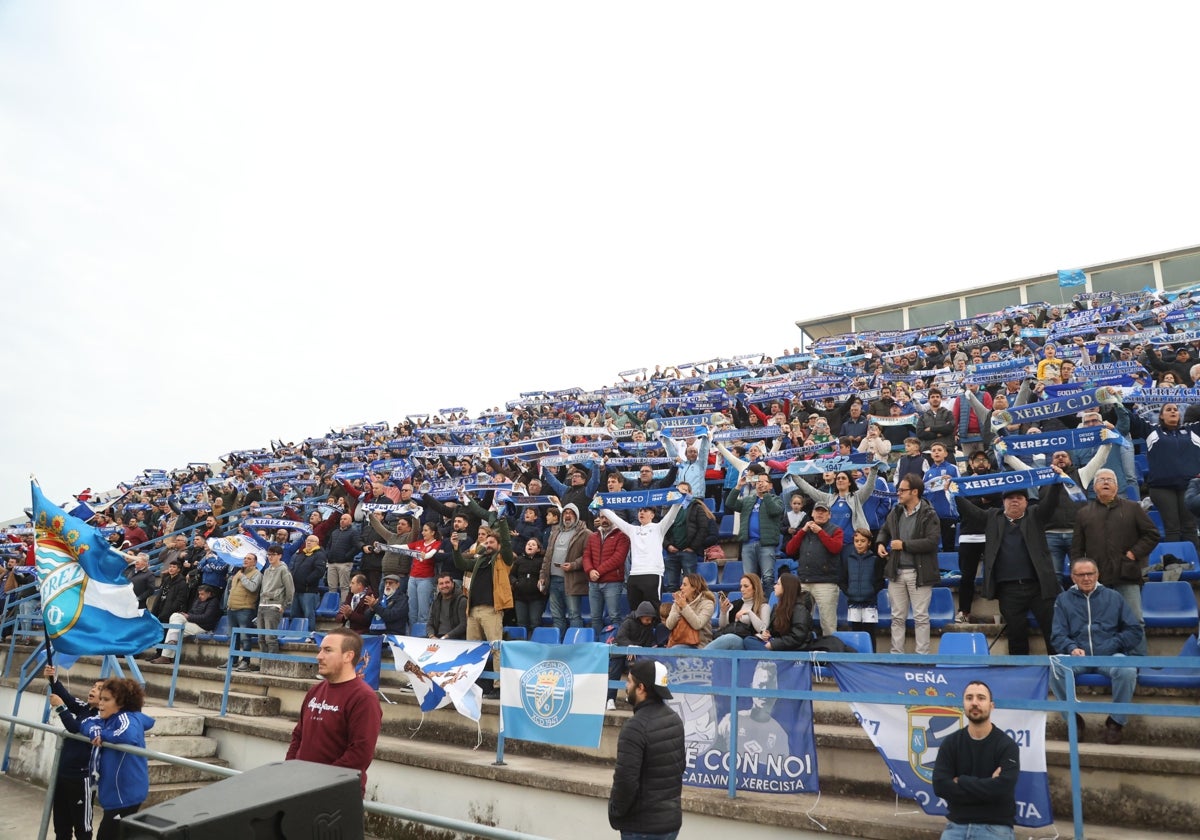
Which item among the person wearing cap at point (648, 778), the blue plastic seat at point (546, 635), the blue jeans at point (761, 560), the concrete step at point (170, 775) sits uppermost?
the blue jeans at point (761, 560)

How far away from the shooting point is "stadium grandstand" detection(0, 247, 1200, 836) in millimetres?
8656

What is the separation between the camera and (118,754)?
22.3 ft

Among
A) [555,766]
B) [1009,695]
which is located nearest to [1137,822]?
[1009,695]

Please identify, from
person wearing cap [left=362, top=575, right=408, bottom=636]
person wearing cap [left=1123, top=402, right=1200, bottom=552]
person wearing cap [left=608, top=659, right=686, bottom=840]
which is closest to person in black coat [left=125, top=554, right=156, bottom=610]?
person wearing cap [left=362, top=575, right=408, bottom=636]

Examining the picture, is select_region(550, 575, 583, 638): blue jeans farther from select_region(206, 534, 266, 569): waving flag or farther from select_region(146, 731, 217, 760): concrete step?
select_region(206, 534, 266, 569): waving flag

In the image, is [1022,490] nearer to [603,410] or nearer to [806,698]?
[806,698]

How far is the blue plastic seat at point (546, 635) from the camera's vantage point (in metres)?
10.2

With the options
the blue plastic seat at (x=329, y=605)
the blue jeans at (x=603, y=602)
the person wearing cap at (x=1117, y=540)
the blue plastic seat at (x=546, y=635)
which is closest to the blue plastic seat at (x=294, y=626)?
the blue plastic seat at (x=329, y=605)

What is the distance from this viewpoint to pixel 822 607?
9.05m

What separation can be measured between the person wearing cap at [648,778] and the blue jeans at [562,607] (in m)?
5.73

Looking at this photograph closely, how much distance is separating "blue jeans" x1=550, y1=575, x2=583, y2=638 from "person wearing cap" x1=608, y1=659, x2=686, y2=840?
5732mm

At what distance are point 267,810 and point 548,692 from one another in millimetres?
5588

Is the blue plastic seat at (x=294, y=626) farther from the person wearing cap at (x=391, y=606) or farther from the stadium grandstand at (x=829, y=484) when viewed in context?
the person wearing cap at (x=391, y=606)

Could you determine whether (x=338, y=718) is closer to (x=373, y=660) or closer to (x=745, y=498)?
(x=373, y=660)
